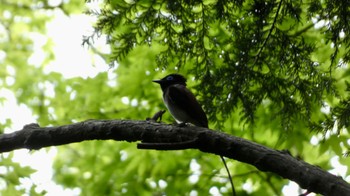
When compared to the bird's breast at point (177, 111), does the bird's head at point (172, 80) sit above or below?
above

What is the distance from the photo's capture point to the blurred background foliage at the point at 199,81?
11.0ft

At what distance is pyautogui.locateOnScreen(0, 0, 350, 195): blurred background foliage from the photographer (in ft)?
11.0

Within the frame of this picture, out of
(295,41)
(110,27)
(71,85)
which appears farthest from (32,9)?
(295,41)

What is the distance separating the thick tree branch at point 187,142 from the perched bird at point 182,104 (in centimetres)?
126

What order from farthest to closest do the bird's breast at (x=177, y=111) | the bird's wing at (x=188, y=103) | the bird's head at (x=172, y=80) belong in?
the bird's head at (x=172, y=80)
the bird's breast at (x=177, y=111)
the bird's wing at (x=188, y=103)

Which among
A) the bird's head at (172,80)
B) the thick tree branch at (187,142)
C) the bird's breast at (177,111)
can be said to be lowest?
the thick tree branch at (187,142)

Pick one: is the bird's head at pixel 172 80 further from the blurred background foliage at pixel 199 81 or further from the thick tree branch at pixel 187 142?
the thick tree branch at pixel 187 142

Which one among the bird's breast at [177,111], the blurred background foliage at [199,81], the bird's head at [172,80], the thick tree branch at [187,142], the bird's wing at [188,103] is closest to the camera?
the thick tree branch at [187,142]

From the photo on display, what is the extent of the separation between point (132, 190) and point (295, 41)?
11.5ft

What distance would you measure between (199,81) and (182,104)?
0.32m

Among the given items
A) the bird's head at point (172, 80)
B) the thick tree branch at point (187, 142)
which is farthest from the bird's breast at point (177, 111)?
the thick tree branch at point (187, 142)

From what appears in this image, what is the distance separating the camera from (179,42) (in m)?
3.55

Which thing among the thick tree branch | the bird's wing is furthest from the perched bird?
the thick tree branch

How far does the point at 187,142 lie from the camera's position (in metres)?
2.57
